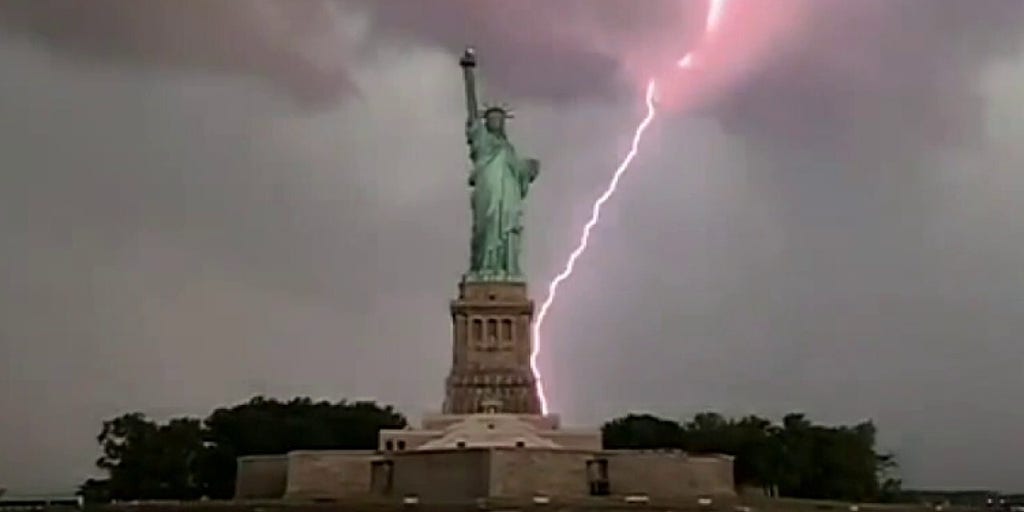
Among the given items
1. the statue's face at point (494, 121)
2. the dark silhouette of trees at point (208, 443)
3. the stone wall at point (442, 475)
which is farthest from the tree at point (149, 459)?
the stone wall at point (442, 475)

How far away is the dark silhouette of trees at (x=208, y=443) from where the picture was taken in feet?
207

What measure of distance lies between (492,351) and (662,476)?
1205cm

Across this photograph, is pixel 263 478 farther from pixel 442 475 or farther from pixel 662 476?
pixel 662 476

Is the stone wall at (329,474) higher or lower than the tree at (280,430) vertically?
lower

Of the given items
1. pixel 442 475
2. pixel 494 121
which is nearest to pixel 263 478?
pixel 442 475

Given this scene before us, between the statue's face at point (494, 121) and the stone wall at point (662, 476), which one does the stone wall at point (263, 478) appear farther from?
the statue's face at point (494, 121)

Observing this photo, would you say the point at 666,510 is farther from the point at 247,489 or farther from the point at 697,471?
the point at 247,489

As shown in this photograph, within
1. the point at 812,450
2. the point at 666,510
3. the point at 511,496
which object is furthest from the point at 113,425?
the point at 666,510

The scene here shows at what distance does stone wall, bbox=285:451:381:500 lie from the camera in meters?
42.1

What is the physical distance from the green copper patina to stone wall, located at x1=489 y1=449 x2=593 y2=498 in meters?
12.6

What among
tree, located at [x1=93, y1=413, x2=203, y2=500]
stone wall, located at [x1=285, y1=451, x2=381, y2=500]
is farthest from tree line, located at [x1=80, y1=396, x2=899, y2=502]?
stone wall, located at [x1=285, y1=451, x2=381, y2=500]

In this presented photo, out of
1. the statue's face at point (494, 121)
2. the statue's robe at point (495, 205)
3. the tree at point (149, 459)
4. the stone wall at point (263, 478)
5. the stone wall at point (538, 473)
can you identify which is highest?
the statue's face at point (494, 121)

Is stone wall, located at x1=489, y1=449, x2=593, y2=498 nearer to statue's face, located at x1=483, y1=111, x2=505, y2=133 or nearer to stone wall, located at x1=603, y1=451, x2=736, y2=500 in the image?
stone wall, located at x1=603, y1=451, x2=736, y2=500

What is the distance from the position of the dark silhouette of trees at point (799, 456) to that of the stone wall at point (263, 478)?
889 inches
